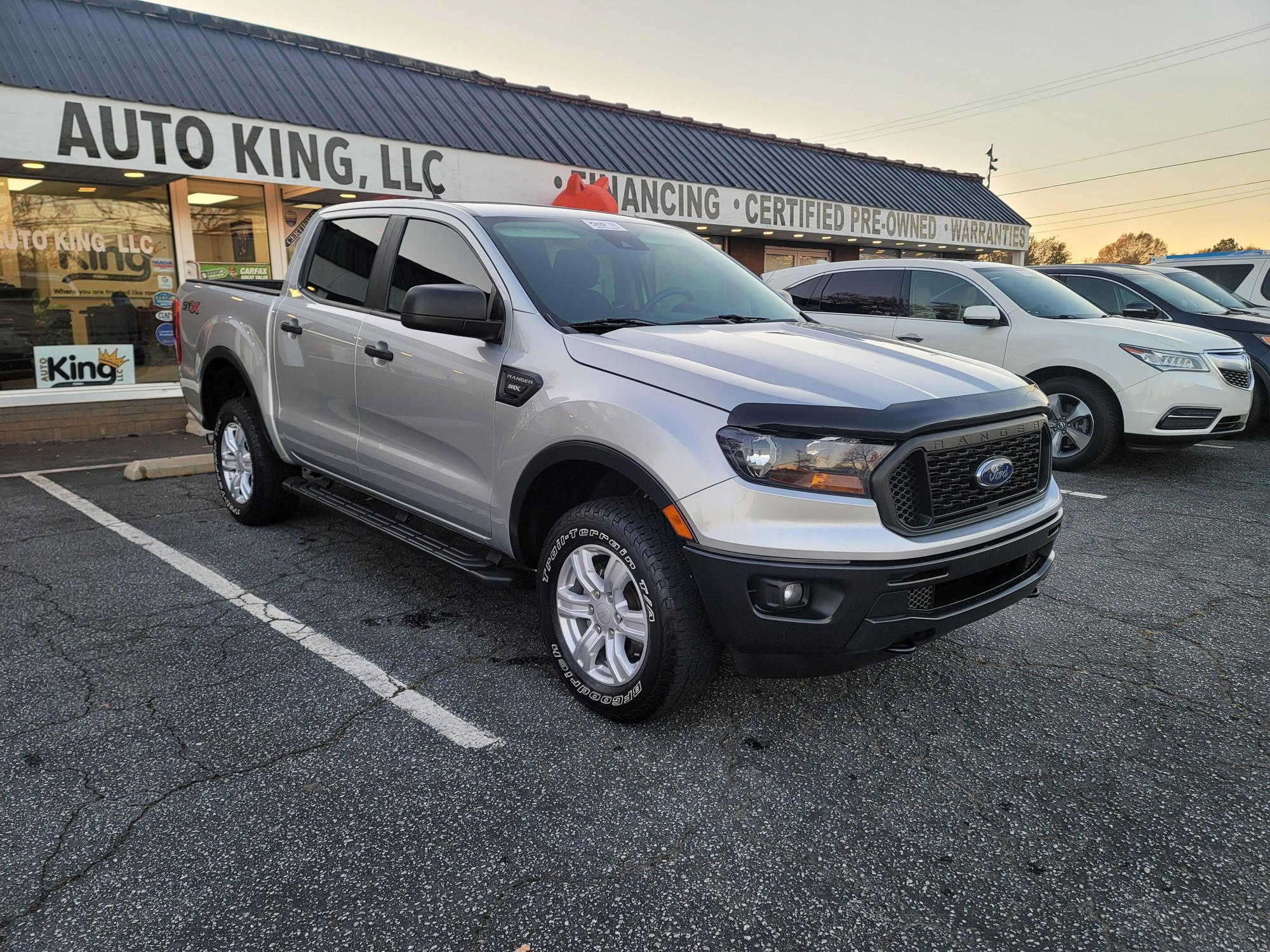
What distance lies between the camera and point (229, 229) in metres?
10.4

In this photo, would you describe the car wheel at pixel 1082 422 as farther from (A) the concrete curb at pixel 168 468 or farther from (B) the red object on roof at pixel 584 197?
(A) the concrete curb at pixel 168 468

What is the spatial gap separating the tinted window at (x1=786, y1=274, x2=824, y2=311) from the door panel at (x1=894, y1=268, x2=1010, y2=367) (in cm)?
94

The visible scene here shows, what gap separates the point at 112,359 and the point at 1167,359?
35.6 feet

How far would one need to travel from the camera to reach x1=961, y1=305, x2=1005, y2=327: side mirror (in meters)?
7.21

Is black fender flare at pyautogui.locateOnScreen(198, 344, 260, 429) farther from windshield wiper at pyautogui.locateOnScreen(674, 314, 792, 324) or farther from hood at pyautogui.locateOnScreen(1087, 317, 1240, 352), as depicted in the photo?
hood at pyautogui.locateOnScreen(1087, 317, 1240, 352)

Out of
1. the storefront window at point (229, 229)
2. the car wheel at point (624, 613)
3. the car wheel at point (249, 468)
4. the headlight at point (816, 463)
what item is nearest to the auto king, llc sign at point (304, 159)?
the storefront window at point (229, 229)

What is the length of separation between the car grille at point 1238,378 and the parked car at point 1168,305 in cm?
141

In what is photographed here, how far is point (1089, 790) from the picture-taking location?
269cm

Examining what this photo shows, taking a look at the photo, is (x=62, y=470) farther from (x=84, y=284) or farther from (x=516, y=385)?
(x=516, y=385)

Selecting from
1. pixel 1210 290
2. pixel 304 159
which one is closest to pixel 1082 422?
pixel 1210 290

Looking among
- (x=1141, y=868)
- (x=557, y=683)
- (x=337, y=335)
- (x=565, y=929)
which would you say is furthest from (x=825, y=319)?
(x=565, y=929)

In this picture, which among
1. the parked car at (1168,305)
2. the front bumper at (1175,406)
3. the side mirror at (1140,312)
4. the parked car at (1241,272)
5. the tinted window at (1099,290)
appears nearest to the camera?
the front bumper at (1175,406)

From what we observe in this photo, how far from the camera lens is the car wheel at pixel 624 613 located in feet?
9.06

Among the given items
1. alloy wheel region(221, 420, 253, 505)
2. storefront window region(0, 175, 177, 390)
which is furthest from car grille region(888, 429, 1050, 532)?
storefront window region(0, 175, 177, 390)
